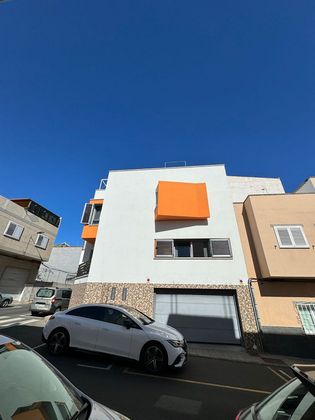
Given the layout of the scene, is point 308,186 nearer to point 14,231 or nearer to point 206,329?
point 206,329

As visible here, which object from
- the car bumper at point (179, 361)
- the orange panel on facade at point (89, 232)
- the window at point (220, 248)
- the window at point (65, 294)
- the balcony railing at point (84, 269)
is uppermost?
the orange panel on facade at point (89, 232)

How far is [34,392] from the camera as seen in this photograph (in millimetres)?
1525

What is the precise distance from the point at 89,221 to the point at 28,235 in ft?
47.9

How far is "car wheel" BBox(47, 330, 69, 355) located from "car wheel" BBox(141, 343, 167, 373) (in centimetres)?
240

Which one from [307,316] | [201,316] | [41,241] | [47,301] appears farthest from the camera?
[41,241]

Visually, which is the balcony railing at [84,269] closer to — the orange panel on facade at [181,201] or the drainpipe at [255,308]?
the orange panel on facade at [181,201]

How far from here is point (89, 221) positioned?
14188 millimetres

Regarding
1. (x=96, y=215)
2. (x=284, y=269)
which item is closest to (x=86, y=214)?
(x=96, y=215)

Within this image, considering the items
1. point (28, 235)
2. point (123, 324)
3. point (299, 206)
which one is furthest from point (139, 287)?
point (28, 235)

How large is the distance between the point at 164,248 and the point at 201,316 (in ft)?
12.8

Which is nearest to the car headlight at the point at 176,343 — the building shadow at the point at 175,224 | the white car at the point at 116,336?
the white car at the point at 116,336

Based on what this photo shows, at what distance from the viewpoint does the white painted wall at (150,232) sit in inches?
428

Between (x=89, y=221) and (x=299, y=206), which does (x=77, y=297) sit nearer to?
(x=89, y=221)

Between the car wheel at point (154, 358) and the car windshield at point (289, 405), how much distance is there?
411 centimetres
